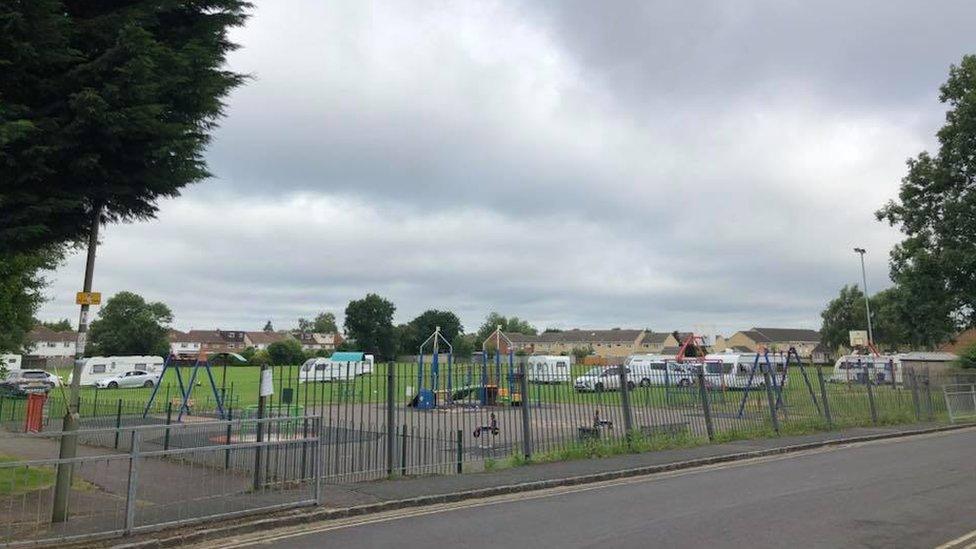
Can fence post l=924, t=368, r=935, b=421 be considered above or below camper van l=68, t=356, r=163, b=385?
below

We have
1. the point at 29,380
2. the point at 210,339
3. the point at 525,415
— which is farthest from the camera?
the point at 210,339

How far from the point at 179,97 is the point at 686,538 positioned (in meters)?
8.38

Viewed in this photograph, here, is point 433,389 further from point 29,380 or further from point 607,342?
point 607,342

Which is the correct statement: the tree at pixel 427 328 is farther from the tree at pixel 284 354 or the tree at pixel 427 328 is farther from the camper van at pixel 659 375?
the camper van at pixel 659 375

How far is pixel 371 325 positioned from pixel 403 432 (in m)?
109

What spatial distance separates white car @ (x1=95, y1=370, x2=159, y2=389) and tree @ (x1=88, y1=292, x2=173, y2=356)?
2368 inches

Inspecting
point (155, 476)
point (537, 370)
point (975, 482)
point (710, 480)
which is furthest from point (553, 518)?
point (975, 482)

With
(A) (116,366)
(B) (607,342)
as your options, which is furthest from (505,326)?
(A) (116,366)

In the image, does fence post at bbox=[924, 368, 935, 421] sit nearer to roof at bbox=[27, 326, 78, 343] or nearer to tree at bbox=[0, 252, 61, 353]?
tree at bbox=[0, 252, 61, 353]

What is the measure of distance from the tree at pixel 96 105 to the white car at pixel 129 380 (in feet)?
157

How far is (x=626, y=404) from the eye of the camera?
51.0 ft

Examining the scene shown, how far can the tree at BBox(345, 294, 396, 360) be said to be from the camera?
120 m

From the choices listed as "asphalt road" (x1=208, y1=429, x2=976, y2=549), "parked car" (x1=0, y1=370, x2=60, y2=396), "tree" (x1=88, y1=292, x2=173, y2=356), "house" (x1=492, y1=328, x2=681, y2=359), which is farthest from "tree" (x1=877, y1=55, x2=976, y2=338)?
"tree" (x1=88, y1=292, x2=173, y2=356)

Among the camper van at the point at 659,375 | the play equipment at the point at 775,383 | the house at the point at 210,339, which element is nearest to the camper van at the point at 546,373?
the camper van at the point at 659,375
